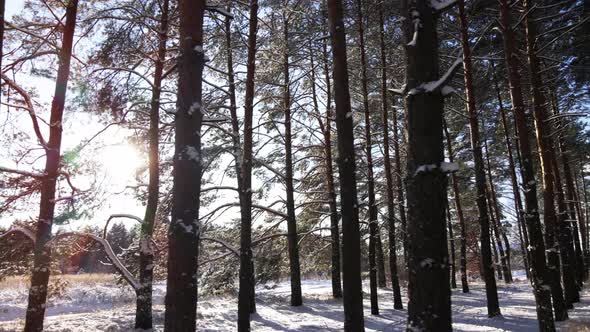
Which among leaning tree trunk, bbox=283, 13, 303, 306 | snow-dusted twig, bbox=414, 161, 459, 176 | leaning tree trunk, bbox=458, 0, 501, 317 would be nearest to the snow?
snow-dusted twig, bbox=414, 161, 459, 176

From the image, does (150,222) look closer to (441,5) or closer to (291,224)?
(291,224)

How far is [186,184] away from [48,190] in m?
4.84

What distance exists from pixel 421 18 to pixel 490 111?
19215 millimetres

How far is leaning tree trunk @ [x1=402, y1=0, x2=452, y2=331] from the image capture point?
3336mm

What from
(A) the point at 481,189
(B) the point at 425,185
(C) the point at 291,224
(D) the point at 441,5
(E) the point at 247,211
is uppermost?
(D) the point at 441,5

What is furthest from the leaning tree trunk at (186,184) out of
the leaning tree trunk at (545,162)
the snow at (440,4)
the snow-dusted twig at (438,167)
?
the leaning tree trunk at (545,162)

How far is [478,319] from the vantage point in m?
A: 11.9

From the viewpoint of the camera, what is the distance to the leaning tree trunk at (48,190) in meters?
7.33

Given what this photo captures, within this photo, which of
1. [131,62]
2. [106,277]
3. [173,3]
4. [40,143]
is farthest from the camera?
[106,277]

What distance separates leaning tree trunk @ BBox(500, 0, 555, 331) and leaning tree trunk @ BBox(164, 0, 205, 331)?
6708 mm

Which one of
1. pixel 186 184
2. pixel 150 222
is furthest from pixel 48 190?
pixel 186 184

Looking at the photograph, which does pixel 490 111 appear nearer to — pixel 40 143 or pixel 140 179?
pixel 140 179

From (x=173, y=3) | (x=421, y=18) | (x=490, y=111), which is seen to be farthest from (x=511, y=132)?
(x=421, y=18)

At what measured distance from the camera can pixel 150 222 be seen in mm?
10328
